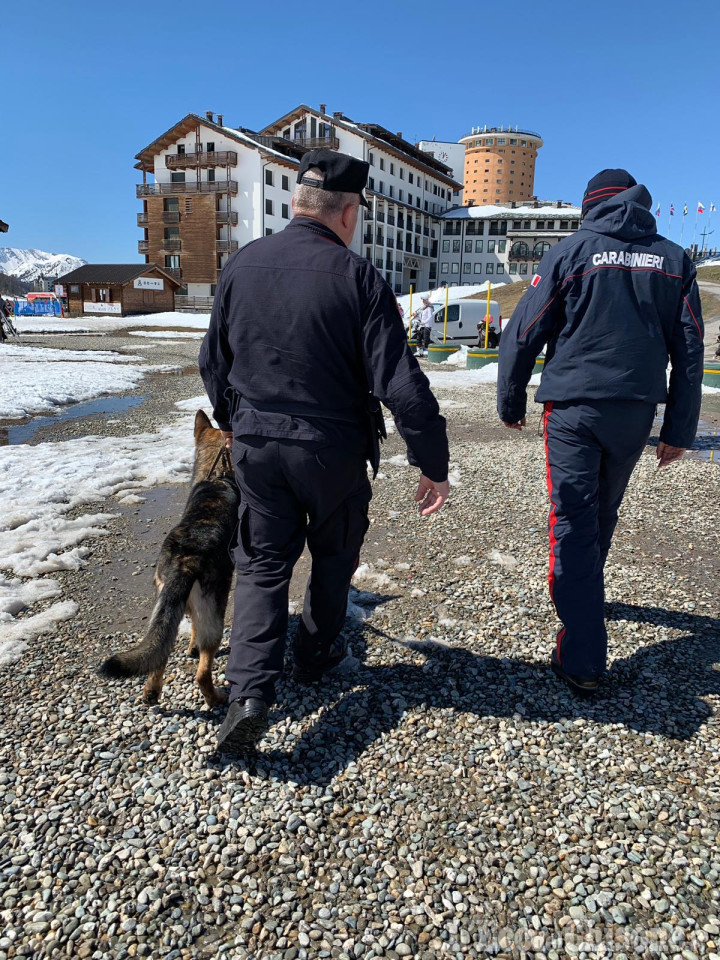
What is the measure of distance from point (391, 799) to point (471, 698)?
754mm

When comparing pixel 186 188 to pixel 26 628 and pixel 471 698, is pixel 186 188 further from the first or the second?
pixel 471 698

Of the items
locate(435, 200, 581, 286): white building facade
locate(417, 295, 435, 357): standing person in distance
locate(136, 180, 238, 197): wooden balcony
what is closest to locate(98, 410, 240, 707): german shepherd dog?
locate(417, 295, 435, 357): standing person in distance

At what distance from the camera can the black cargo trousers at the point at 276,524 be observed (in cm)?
237

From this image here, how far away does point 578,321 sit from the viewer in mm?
2824

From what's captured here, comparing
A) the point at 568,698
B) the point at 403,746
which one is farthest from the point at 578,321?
the point at 403,746

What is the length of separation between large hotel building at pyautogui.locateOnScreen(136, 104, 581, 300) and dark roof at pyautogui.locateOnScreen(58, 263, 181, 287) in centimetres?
436

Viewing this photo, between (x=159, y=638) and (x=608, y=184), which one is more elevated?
(x=608, y=184)

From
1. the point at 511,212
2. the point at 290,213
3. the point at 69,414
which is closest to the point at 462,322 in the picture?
the point at 290,213

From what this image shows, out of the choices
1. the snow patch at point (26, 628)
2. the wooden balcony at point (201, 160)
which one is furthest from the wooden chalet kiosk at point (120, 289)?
the snow patch at point (26, 628)

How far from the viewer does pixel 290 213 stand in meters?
40.0

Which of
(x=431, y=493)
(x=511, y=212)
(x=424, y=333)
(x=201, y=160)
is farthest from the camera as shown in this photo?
(x=511, y=212)

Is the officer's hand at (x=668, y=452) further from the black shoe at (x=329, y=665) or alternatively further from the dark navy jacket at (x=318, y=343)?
the black shoe at (x=329, y=665)

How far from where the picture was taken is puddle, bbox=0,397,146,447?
8.23 m

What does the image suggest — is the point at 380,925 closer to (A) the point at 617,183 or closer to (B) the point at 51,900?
(B) the point at 51,900
